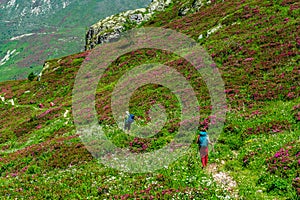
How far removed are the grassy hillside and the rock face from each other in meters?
86.0

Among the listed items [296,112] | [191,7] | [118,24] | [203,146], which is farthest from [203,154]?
[118,24]

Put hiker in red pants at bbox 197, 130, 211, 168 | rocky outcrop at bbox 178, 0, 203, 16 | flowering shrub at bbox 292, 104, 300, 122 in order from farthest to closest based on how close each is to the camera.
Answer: rocky outcrop at bbox 178, 0, 203, 16, flowering shrub at bbox 292, 104, 300, 122, hiker in red pants at bbox 197, 130, 211, 168

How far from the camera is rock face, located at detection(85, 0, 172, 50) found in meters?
130

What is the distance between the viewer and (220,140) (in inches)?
794

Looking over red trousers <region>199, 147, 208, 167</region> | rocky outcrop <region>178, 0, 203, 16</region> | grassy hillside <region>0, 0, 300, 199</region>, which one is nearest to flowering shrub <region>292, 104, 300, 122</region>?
grassy hillside <region>0, 0, 300, 199</region>

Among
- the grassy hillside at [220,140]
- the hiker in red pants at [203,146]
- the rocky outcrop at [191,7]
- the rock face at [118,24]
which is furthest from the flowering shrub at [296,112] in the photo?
the rock face at [118,24]

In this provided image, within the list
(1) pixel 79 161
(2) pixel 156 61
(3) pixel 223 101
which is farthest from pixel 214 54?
(1) pixel 79 161

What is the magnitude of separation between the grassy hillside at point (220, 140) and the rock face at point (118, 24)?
86.0 m

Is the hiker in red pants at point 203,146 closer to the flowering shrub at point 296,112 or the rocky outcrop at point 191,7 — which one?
the flowering shrub at point 296,112

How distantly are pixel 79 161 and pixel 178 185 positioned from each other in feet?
31.4

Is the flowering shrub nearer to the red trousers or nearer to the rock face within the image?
the red trousers

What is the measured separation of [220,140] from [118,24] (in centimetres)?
12295

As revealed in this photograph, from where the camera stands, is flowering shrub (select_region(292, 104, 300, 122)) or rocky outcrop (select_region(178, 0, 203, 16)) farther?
A: rocky outcrop (select_region(178, 0, 203, 16))

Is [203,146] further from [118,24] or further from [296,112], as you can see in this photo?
[118,24]
